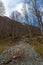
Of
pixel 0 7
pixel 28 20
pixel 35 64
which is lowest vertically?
pixel 35 64

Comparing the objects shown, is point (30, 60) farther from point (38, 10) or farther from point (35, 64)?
point (38, 10)

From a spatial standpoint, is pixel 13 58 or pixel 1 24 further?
pixel 1 24

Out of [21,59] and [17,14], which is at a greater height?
[17,14]

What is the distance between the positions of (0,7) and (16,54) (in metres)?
30.9

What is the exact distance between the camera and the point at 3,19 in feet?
269

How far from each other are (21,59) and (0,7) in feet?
106

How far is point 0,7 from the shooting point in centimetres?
5012

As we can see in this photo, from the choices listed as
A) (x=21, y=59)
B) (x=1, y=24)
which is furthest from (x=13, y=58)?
(x=1, y=24)

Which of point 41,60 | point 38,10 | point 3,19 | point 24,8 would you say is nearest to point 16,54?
point 41,60

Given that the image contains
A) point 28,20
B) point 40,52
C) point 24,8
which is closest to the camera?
point 40,52

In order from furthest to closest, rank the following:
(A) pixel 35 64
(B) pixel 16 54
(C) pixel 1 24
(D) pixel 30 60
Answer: (C) pixel 1 24 < (B) pixel 16 54 < (D) pixel 30 60 < (A) pixel 35 64

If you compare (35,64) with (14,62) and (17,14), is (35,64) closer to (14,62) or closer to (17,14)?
(14,62)

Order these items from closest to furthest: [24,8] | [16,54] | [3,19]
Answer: [16,54], [24,8], [3,19]

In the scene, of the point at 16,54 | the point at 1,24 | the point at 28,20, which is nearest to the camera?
the point at 16,54
